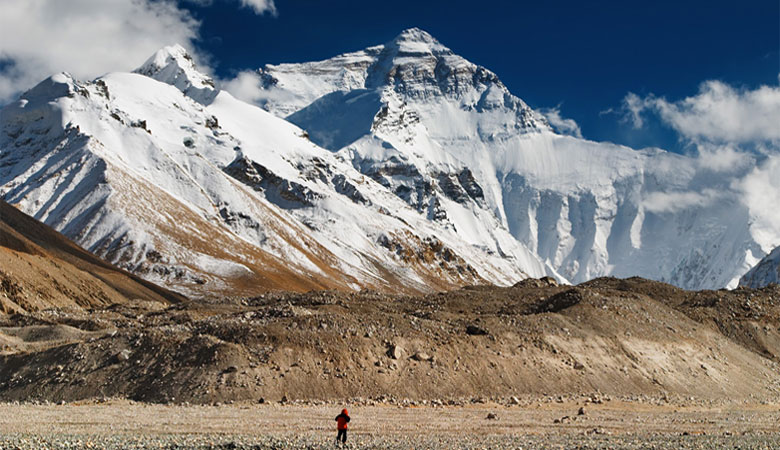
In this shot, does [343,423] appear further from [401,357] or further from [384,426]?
[401,357]

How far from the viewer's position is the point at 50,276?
101562mm

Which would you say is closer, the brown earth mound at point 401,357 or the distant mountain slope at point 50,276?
the brown earth mound at point 401,357

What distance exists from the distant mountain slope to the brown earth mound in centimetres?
3195

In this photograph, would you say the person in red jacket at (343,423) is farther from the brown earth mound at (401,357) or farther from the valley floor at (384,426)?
the brown earth mound at (401,357)

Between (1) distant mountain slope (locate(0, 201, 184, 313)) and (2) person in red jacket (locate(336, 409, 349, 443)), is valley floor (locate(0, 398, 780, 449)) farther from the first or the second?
(1) distant mountain slope (locate(0, 201, 184, 313))

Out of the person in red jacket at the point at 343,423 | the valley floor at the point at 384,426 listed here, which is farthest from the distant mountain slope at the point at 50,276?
the person in red jacket at the point at 343,423

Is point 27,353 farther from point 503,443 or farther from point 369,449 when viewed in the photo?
point 503,443

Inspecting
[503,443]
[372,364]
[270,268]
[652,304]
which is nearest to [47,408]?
[372,364]

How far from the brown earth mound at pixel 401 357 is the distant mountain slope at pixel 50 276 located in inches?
1258

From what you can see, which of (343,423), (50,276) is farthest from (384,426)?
(50,276)

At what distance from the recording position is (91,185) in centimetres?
18262

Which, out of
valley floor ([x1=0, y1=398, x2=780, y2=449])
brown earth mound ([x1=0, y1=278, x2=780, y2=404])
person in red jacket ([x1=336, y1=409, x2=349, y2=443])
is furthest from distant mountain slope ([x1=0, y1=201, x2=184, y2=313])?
person in red jacket ([x1=336, y1=409, x2=349, y2=443])

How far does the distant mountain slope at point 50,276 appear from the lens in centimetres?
9319

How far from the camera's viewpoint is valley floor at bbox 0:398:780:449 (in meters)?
28.7
